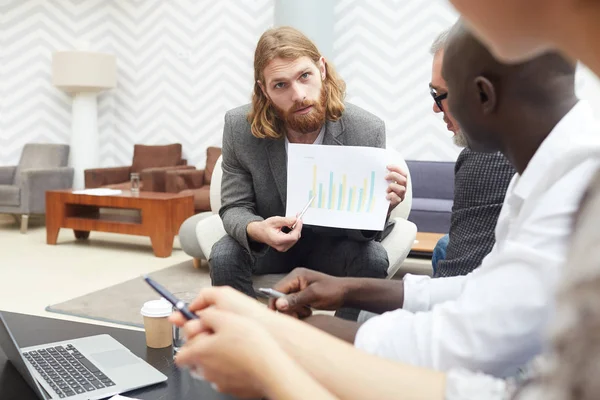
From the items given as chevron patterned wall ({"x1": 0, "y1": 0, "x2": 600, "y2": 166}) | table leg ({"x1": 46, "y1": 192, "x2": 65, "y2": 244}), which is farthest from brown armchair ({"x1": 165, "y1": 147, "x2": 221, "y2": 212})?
table leg ({"x1": 46, "y1": 192, "x2": 65, "y2": 244})

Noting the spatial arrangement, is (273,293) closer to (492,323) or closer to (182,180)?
(492,323)

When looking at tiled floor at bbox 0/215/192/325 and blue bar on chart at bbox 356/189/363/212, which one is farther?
tiled floor at bbox 0/215/192/325

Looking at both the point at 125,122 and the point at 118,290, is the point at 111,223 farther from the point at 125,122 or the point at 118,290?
the point at 125,122

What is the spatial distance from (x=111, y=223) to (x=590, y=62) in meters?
4.68

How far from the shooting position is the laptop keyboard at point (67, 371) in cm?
113

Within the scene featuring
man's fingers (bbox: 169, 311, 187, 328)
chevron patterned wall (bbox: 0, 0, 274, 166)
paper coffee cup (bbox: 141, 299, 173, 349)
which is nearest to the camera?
man's fingers (bbox: 169, 311, 187, 328)

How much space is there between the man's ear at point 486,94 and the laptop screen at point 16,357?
87 cm

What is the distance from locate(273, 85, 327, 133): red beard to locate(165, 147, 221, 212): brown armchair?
2953mm

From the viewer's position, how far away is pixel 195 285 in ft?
11.9

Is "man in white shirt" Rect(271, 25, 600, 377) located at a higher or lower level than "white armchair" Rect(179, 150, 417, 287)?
higher

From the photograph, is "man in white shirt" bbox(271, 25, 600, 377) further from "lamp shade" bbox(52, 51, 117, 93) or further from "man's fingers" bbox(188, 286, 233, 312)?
"lamp shade" bbox(52, 51, 117, 93)

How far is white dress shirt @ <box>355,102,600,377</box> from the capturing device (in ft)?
2.46

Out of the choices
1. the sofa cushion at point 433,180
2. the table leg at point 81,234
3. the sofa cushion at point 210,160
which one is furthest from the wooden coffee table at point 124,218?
the sofa cushion at point 433,180

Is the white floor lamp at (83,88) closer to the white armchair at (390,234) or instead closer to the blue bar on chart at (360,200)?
the white armchair at (390,234)
